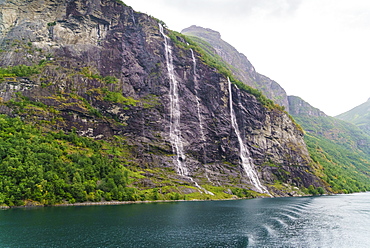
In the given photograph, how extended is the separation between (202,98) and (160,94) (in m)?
24.4

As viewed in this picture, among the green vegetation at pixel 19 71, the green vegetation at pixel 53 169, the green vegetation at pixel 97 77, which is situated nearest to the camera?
the green vegetation at pixel 53 169

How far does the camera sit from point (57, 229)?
4888cm

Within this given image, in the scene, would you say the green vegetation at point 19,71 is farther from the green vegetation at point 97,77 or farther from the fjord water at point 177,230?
the fjord water at point 177,230

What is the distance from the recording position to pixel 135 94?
495 feet

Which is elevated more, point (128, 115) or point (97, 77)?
point (97, 77)

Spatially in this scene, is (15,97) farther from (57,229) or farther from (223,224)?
(223,224)

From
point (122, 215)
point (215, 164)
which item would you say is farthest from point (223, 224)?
point (215, 164)

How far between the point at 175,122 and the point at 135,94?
27.3m

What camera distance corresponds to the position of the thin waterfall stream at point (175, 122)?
12738cm

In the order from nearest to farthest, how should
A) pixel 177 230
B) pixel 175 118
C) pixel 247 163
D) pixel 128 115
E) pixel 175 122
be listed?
pixel 177 230 < pixel 128 115 < pixel 175 122 < pixel 247 163 < pixel 175 118

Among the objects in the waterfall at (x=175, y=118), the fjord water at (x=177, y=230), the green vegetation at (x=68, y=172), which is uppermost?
the waterfall at (x=175, y=118)

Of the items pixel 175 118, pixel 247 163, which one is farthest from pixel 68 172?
pixel 247 163

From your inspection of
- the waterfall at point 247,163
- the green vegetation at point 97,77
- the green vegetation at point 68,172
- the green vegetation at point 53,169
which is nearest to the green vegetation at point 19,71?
the green vegetation at point 97,77

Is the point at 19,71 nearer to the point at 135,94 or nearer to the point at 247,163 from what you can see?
the point at 135,94
